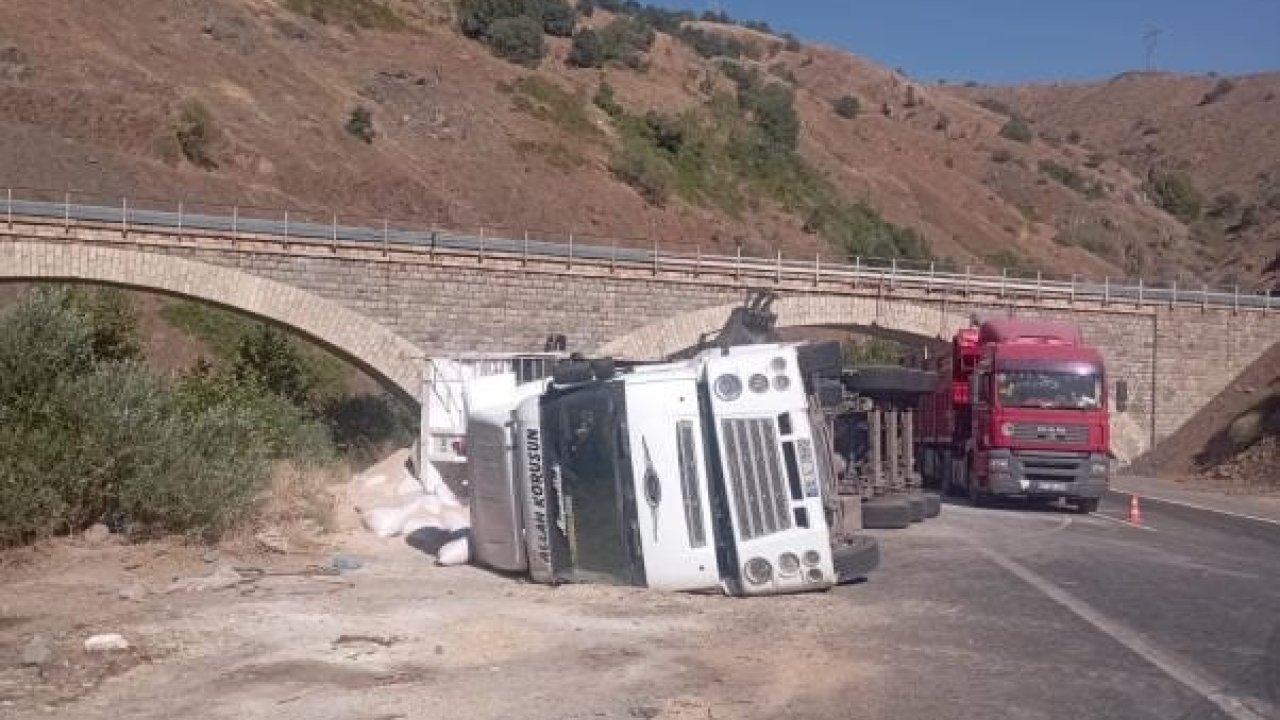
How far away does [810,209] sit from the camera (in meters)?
79.7

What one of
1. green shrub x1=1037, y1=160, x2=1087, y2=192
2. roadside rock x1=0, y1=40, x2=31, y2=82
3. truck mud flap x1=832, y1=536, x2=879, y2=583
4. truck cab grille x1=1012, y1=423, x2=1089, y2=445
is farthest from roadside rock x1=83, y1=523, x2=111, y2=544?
green shrub x1=1037, y1=160, x2=1087, y2=192

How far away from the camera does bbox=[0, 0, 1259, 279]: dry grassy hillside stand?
169ft

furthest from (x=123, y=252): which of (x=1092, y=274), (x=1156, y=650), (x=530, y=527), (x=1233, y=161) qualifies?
(x=1233, y=161)

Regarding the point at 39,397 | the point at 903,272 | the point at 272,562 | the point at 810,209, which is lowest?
the point at 272,562

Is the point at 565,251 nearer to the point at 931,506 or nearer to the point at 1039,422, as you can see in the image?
the point at 1039,422

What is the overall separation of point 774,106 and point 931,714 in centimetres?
8628

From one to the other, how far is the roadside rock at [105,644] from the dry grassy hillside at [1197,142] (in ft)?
258

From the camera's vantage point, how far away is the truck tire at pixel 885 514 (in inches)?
758

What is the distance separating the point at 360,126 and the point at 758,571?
52.5 metres

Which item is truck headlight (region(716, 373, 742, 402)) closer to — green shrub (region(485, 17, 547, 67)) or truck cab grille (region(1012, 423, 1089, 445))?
truck cab grille (region(1012, 423, 1089, 445))

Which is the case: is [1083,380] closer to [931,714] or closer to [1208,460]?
[931,714]

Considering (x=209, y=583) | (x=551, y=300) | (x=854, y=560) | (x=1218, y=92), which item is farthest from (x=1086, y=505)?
(x=1218, y=92)

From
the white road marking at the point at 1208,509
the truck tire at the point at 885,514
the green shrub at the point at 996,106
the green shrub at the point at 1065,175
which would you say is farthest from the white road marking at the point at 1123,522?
the green shrub at the point at 996,106

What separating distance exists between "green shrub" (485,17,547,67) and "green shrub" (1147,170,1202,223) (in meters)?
59.0
